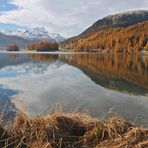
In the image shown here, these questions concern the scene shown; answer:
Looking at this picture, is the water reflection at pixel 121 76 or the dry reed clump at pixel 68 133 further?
the water reflection at pixel 121 76

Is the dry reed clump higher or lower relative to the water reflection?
higher

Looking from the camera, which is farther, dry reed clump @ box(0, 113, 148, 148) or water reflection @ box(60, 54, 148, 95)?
water reflection @ box(60, 54, 148, 95)

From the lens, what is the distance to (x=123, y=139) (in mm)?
7816

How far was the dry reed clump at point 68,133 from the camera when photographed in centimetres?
791

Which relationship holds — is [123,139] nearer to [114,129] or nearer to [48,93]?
[114,129]

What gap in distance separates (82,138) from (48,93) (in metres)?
21.1

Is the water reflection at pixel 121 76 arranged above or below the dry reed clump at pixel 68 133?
below

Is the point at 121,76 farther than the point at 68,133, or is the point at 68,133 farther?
the point at 121,76

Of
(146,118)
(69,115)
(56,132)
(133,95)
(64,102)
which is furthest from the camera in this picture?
(133,95)

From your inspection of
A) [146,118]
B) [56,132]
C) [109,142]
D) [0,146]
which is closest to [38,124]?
[56,132]

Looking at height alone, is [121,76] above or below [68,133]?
below

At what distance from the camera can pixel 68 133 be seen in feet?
28.1

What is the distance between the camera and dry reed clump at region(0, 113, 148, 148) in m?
7.91

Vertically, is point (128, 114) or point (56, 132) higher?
point (56, 132)
